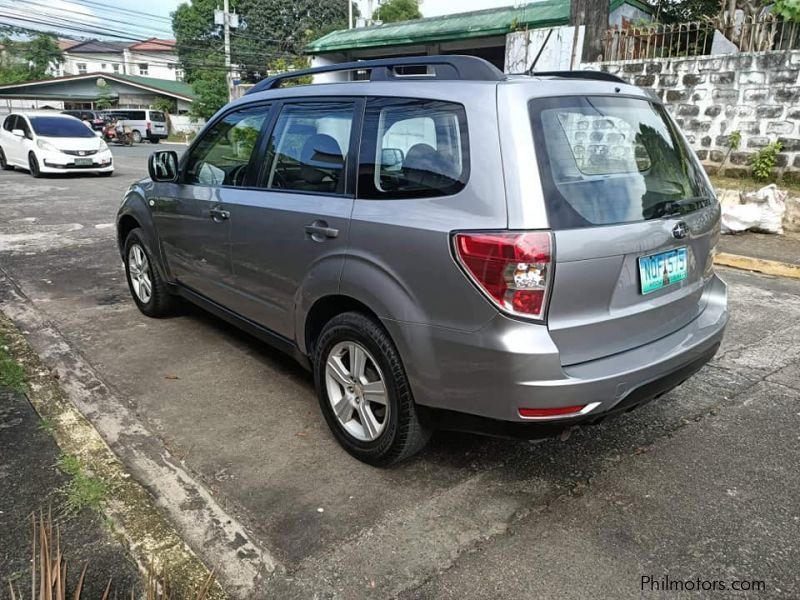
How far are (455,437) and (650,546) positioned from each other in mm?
1106

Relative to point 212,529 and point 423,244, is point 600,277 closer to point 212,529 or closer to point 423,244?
point 423,244

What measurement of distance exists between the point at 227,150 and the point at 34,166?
13.9 m

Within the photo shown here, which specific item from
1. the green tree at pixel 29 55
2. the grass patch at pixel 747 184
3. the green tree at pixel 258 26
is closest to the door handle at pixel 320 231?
the grass patch at pixel 747 184

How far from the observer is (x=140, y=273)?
5.18 meters

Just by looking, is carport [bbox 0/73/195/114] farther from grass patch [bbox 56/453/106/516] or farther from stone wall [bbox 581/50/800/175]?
grass patch [bbox 56/453/106/516]

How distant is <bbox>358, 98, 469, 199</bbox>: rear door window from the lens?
258 cm

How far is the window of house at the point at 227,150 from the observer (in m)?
3.79

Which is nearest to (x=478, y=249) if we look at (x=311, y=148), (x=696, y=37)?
(x=311, y=148)

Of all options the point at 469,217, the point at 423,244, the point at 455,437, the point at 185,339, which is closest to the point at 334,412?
the point at 455,437

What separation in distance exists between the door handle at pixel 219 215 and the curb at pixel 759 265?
568 centimetres

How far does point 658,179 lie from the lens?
2.86m

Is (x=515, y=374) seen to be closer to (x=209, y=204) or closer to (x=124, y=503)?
(x=124, y=503)

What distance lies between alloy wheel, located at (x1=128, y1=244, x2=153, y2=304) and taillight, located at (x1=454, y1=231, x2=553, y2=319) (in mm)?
3465

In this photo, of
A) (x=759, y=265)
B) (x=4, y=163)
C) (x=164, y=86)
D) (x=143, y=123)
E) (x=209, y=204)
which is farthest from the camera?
(x=164, y=86)
